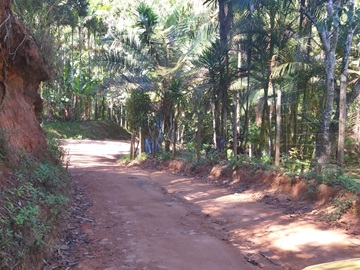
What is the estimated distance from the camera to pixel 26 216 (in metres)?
4.59

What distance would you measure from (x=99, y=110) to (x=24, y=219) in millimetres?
39791

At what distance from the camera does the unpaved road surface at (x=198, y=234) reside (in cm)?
524

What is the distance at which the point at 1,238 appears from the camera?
3.98m

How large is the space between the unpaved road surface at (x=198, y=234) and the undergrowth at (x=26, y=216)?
1.93ft

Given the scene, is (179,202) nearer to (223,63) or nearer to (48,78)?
(48,78)

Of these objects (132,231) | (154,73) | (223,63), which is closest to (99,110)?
(154,73)

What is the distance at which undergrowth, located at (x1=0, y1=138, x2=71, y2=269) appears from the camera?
4.03 metres

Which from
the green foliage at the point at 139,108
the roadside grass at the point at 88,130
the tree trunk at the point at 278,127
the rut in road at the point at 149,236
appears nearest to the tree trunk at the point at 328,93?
the tree trunk at the point at 278,127

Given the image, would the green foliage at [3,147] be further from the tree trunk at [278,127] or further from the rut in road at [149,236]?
the tree trunk at [278,127]

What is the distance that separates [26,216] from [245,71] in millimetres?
10857

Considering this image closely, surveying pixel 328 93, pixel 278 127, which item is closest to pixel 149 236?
pixel 278 127

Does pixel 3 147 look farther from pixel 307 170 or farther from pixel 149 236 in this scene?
pixel 307 170

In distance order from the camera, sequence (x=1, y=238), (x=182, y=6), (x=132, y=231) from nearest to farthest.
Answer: (x=1, y=238)
(x=132, y=231)
(x=182, y=6)

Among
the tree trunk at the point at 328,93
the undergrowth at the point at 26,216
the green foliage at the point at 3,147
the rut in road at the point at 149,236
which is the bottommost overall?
the rut in road at the point at 149,236
